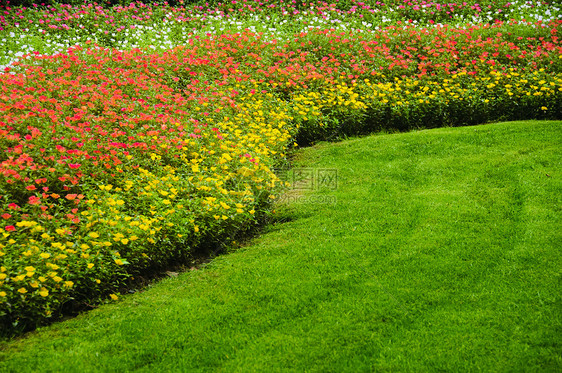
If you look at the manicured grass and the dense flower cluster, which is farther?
the dense flower cluster

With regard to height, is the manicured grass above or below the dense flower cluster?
below

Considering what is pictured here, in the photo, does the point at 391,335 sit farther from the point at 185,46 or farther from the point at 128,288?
the point at 185,46

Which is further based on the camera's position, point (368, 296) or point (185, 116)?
point (185, 116)

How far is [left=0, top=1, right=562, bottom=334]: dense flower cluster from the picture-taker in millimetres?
4195

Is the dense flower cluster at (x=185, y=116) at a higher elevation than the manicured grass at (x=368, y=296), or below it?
higher

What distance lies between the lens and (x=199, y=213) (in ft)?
16.0

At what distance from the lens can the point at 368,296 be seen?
13.1ft

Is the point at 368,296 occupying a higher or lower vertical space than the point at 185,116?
lower

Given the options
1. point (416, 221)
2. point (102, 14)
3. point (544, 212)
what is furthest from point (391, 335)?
point (102, 14)

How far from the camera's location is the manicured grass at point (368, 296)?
132 inches

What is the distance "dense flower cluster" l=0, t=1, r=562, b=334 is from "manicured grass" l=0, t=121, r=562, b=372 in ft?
1.46

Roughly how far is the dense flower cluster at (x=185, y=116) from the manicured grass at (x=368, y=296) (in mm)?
445

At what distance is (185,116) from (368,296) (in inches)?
156

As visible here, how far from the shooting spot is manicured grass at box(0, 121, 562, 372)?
3363 mm
